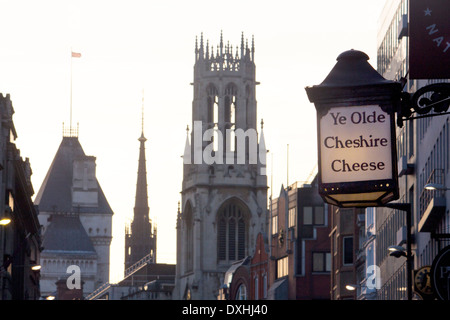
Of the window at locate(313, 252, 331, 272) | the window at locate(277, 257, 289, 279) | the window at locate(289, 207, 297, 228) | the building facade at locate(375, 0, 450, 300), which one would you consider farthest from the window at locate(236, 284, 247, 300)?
the building facade at locate(375, 0, 450, 300)

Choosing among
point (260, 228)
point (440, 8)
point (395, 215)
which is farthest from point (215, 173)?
point (440, 8)

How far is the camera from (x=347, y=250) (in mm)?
97125

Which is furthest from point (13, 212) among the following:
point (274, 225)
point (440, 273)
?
point (440, 273)

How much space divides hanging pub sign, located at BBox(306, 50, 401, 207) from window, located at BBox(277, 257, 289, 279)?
115m

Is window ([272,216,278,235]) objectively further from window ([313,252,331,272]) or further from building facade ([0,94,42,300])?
building facade ([0,94,42,300])

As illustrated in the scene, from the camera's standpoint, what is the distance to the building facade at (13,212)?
6750 centimetres

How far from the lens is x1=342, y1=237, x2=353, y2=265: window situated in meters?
96.8

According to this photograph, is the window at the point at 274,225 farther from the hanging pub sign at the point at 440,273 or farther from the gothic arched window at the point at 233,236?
the hanging pub sign at the point at 440,273

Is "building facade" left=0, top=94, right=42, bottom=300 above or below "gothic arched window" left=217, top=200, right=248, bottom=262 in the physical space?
below

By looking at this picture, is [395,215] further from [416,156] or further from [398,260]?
[416,156]

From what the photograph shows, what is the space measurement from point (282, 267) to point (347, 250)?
30586mm

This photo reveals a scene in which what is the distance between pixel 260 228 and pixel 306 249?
5818 cm

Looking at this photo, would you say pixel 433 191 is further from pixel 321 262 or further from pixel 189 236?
pixel 189 236
